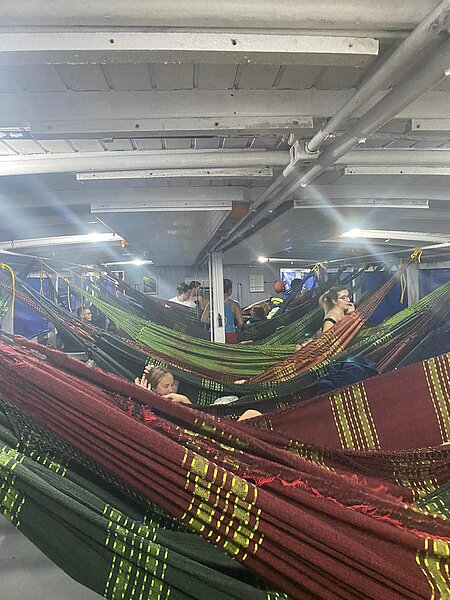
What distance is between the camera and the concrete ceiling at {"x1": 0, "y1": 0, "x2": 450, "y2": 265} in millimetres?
649

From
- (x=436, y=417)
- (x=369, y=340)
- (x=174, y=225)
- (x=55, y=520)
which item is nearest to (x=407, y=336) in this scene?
(x=369, y=340)

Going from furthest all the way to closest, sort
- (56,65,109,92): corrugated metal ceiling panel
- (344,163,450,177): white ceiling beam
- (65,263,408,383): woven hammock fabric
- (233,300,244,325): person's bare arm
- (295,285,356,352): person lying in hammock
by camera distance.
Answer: (233,300,244,325): person's bare arm → (295,285,356,352): person lying in hammock → (65,263,408,383): woven hammock fabric → (344,163,450,177): white ceiling beam → (56,65,109,92): corrugated metal ceiling panel

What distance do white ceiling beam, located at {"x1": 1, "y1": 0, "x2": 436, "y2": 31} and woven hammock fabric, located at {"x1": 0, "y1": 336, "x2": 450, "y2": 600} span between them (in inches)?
22.2

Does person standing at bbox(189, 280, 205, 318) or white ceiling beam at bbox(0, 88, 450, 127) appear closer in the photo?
white ceiling beam at bbox(0, 88, 450, 127)

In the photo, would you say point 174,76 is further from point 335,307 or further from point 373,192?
point 335,307

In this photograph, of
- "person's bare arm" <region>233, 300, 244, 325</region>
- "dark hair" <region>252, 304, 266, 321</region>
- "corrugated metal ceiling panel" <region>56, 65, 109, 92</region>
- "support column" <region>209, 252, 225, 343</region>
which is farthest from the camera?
"dark hair" <region>252, 304, 266, 321</region>

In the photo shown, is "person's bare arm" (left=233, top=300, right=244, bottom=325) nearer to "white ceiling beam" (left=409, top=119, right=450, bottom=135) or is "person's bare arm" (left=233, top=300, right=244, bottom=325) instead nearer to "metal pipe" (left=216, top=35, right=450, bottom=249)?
"metal pipe" (left=216, top=35, right=450, bottom=249)

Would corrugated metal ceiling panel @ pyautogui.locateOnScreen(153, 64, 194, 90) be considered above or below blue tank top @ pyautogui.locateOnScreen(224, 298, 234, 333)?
above

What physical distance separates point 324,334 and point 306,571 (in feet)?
5.61

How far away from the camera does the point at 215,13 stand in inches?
24.5

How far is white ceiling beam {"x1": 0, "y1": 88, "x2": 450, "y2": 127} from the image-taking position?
3.08 feet

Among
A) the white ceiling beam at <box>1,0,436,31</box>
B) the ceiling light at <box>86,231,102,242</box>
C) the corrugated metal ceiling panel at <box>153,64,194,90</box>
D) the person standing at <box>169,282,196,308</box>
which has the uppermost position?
the ceiling light at <box>86,231,102,242</box>

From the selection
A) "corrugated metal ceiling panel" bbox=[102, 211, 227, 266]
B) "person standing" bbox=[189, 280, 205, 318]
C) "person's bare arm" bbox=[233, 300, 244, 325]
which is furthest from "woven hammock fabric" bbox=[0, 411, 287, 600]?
"person standing" bbox=[189, 280, 205, 318]

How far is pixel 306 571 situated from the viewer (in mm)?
626
